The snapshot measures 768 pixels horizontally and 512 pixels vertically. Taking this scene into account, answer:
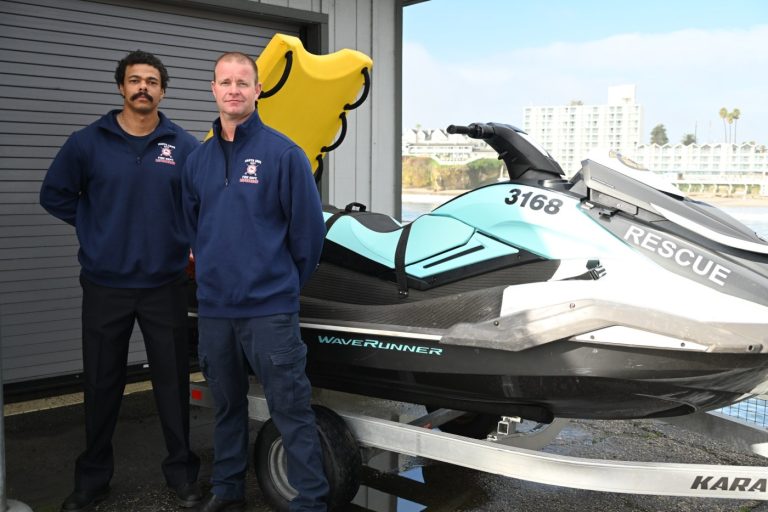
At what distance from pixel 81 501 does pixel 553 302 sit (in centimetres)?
213

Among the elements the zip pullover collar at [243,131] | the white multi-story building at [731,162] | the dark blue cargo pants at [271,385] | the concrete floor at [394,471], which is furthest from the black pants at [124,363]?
the white multi-story building at [731,162]

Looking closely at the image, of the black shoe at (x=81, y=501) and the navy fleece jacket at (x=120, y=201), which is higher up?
the navy fleece jacket at (x=120, y=201)

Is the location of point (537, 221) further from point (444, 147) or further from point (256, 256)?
point (444, 147)

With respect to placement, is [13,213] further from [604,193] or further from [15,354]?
[604,193]

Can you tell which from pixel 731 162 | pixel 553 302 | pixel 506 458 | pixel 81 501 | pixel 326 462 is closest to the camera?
pixel 553 302

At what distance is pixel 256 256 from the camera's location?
2736mm

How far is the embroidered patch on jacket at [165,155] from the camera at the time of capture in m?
3.16

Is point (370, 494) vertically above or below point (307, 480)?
below

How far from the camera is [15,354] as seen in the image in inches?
181

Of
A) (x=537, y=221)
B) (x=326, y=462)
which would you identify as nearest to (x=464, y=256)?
(x=537, y=221)

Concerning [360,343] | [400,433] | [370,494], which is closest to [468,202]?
[360,343]

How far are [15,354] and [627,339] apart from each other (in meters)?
3.71

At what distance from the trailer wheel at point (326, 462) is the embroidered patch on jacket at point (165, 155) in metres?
1.15

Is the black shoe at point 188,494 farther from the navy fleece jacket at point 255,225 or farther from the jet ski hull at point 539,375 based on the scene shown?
the navy fleece jacket at point 255,225
